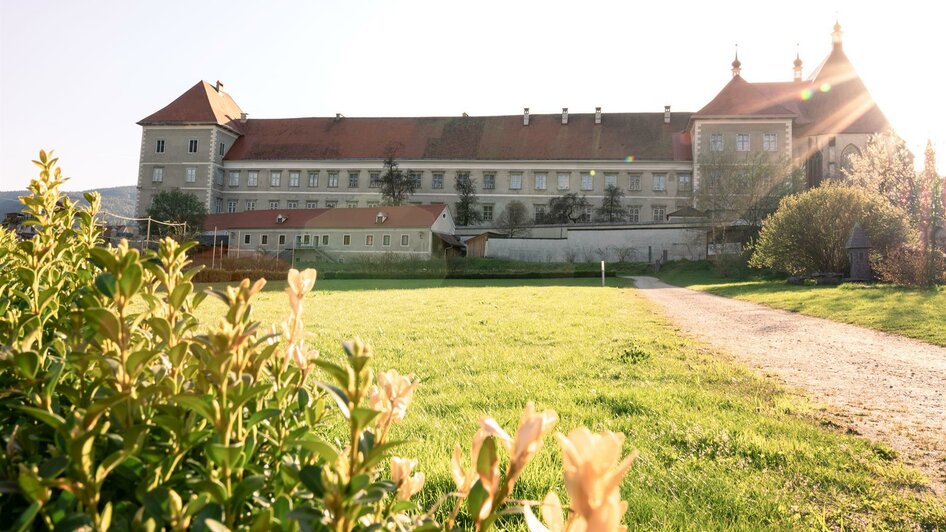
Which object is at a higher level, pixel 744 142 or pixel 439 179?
pixel 744 142

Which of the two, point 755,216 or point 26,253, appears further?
point 755,216

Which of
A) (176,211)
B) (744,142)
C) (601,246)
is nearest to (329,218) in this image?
(176,211)

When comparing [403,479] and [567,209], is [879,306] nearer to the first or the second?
[403,479]

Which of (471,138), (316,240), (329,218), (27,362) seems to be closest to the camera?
(27,362)

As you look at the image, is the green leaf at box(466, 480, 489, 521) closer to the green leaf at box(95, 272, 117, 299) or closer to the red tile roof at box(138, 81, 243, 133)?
the green leaf at box(95, 272, 117, 299)

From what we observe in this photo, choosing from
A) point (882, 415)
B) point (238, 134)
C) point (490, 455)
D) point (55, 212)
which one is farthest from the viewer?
point (238, 134)

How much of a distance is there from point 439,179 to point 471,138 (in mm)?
6058

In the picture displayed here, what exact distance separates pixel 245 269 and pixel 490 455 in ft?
104

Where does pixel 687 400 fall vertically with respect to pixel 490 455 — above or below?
below

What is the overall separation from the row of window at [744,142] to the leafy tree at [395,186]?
30.0 meters

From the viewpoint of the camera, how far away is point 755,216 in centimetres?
3888

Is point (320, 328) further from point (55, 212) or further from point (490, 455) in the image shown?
point (490, 455)

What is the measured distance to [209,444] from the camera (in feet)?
2.43

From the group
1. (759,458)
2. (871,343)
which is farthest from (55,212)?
(871,343)
